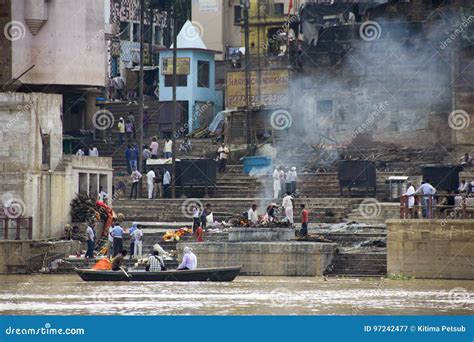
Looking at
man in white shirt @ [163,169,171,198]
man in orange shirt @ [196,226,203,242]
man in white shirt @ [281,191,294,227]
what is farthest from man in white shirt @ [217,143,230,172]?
man in orange shirt @ [196,226,203,242]

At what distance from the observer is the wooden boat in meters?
39.9

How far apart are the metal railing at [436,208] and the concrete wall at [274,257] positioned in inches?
81.3

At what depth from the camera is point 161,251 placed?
43500 millimetres

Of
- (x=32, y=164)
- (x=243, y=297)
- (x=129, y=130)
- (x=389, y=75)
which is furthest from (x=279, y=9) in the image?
(x=243, y=297)

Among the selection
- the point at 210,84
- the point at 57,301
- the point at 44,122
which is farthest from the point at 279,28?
the point at 57,301

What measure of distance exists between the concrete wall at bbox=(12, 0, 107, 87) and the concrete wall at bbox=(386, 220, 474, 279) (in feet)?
57.4

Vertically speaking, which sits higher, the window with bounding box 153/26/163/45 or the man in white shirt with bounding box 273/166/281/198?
the window with bounding box 153/26/163/45

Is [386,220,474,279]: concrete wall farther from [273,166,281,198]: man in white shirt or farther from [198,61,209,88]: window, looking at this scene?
[198,61,209,88]: window

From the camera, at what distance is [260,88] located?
6556 cm

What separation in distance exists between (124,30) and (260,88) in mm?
12913

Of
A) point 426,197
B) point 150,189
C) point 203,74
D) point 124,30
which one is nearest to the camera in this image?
point 426,197

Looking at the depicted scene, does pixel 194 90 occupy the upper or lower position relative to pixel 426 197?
upper

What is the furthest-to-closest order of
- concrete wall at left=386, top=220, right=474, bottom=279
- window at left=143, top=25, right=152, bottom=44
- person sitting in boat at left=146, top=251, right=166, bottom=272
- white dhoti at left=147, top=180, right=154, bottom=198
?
window at left=143, top=25, right=152, bottom=44, white dhoti at left=147, top=180, right=154, bottom=198, concrete wall at left=386, top=220, right=474, bottom=279, person sitting in boat at left=146, top=251, right=166, bottom=272

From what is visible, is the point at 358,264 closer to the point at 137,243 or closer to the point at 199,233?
the point at 199,233
